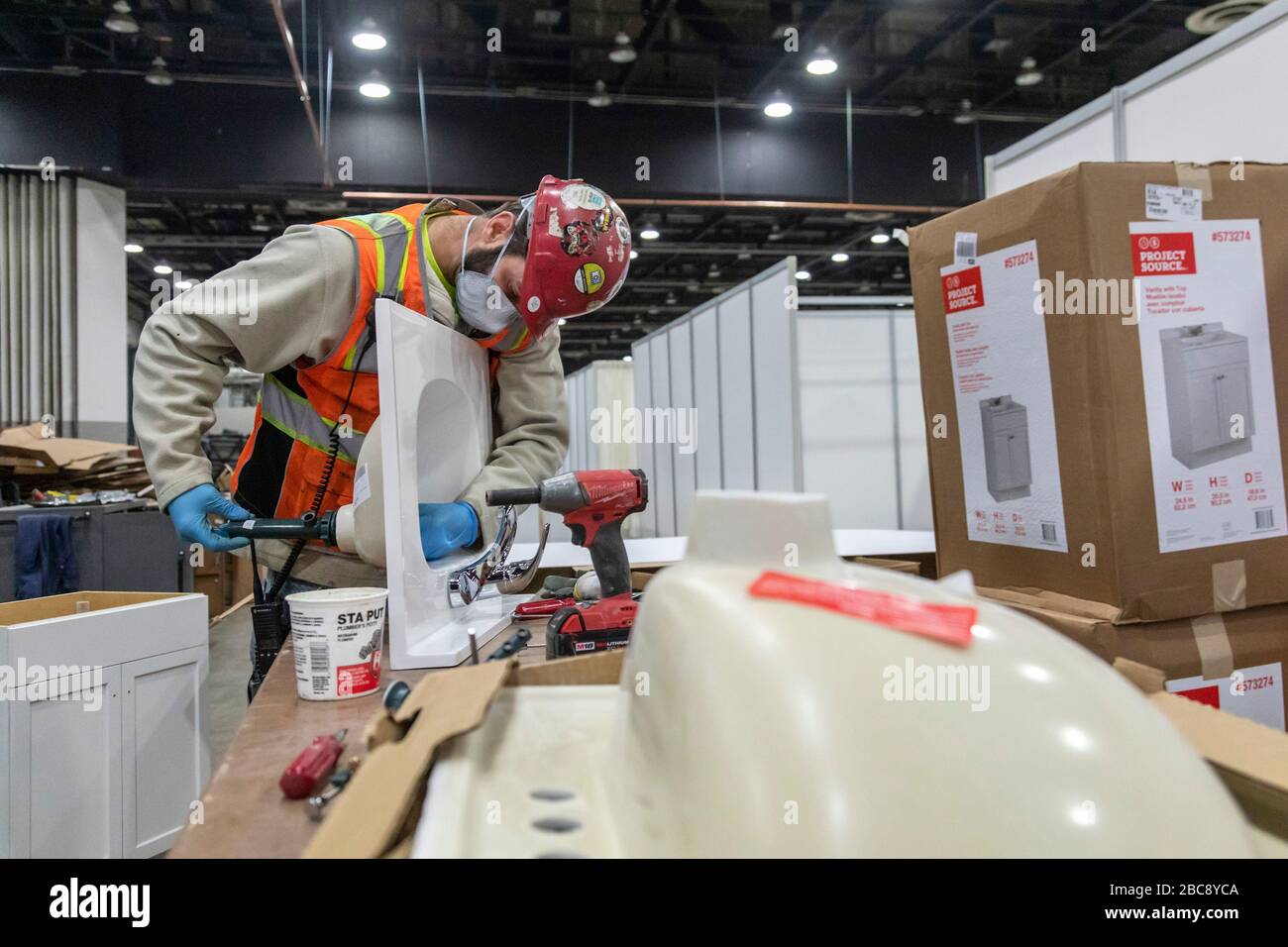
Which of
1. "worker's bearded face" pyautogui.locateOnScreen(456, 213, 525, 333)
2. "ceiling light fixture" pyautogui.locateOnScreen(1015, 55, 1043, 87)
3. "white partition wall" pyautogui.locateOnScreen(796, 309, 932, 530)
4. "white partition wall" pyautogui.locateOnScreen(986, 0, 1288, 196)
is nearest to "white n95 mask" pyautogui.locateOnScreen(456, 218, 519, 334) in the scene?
"worker's bearded face" pyautogui.locateOnScreen(456, 213, 525, 333)

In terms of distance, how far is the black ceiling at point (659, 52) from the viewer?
5.29 meters

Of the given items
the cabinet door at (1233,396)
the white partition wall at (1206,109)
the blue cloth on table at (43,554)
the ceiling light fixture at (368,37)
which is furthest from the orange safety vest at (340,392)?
the ceiling light fixture at (368,37)

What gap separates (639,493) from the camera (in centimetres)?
151

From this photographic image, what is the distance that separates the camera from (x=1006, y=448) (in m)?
1.36

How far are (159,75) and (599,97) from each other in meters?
3.03

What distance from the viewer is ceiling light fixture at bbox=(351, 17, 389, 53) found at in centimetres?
511

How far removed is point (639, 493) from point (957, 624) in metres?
1.02

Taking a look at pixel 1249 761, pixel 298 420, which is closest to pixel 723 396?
pixel 298 420

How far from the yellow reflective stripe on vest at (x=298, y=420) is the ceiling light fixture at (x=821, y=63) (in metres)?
5.49

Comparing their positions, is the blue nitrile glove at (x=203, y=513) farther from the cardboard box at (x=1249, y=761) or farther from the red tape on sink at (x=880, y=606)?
the cardboard box at (x=1249, y=761)

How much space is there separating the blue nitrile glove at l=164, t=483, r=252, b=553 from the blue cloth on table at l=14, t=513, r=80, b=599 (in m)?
3.02

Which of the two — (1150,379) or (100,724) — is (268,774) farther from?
(1150,379)

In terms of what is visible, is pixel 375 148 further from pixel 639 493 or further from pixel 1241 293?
pixel 1241 293
